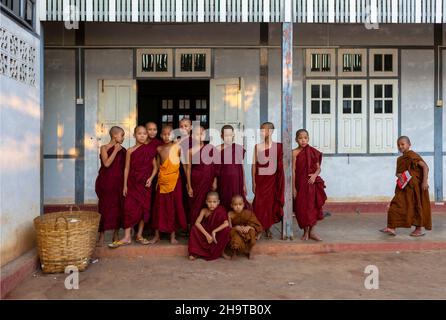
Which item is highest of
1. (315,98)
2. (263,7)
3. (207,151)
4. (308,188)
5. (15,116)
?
(263,7)

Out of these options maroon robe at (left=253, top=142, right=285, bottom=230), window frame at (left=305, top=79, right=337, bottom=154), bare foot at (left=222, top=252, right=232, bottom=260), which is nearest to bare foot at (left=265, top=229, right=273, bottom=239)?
maroon robe at (left=253, top=142, right=285, bottom=230)

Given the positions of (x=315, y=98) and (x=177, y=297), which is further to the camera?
(x=315, y=98)

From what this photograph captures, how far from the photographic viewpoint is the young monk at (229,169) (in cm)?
596

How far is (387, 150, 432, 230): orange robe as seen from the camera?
245 inches

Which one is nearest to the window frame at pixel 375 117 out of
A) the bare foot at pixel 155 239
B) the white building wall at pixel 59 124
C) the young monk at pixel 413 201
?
the young monk at pixel 413 201

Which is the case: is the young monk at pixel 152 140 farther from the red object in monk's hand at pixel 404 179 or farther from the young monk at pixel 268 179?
the red object in monk's hand at pixel 404 179

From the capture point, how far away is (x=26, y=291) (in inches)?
174

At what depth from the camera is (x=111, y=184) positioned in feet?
18.6

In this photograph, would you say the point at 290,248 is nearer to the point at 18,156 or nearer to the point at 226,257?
the point at 226,257

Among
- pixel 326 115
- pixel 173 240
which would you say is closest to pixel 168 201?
pixel 173 240

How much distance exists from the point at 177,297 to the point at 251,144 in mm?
4510

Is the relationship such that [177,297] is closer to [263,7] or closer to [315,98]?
[263,7]

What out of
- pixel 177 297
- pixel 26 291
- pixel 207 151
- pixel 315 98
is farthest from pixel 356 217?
pixel 26 291

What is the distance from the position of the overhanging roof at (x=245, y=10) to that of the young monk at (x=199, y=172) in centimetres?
155
